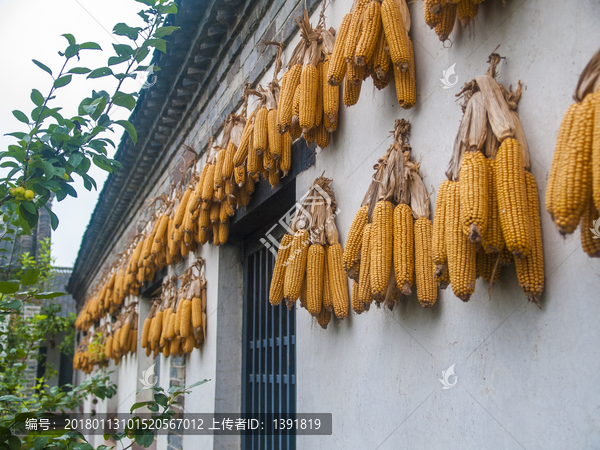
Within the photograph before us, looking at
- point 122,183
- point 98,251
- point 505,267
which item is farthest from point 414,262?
point 98,251

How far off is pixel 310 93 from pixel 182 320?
2.93m

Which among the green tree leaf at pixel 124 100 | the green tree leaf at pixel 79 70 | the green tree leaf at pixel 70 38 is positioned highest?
the green tree leaf at pixel 70 38

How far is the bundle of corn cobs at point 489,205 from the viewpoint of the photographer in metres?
1.38

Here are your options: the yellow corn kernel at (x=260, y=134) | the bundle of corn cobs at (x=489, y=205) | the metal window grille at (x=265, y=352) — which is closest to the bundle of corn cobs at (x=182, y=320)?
the metal window grille at (x=265, y=352)

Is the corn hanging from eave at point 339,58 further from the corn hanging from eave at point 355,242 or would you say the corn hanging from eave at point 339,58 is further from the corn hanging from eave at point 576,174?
the corn hanging from eave at point 576,174

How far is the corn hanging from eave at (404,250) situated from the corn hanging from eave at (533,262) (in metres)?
0.42

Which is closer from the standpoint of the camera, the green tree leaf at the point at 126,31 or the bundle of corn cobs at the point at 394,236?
the bundle of corn cobs at the point at 394,236

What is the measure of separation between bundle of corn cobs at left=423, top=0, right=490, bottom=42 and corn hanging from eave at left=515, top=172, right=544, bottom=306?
743 mm

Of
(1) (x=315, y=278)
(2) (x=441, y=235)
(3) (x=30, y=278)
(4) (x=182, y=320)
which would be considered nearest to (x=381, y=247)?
(2) (x=441, y=235)

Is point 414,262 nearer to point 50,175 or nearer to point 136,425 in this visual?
point 136,425

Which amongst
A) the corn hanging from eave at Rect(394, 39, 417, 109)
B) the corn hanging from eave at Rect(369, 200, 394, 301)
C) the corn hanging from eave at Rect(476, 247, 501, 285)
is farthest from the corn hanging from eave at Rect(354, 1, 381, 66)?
the corn hanging from eave at Rect(476, 247, 501, 285)

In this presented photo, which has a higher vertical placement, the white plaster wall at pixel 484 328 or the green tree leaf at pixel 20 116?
the green tree leaf at pixel 20 116

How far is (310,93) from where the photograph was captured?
8.24ft

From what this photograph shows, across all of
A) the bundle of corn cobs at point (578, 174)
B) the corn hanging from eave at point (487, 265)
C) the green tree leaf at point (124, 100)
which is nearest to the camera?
the bundle of corn cobs at point (578, 174)
